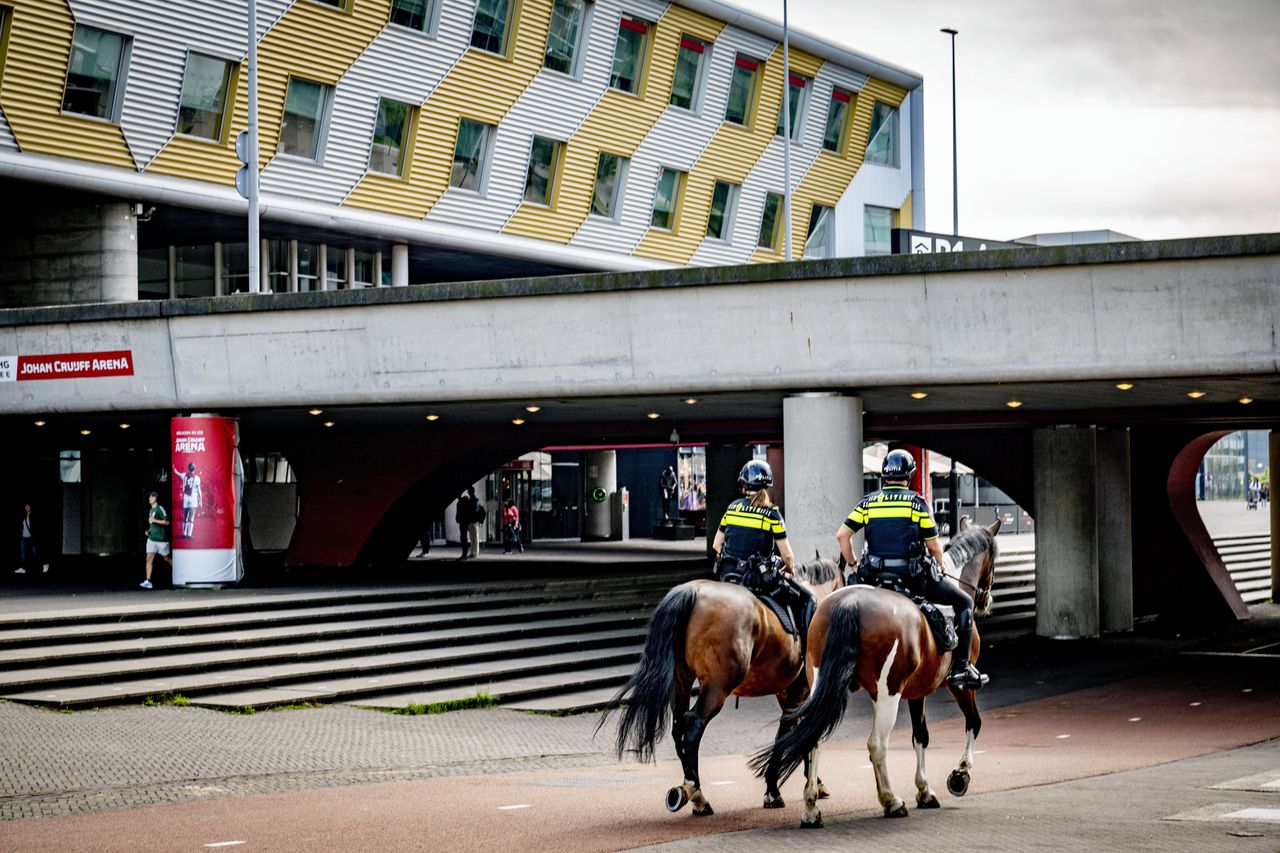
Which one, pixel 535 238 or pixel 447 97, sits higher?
pixel 447 97

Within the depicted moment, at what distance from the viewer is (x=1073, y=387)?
789 inches

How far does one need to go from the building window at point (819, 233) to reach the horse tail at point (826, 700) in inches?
1618

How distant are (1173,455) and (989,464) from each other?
11.5 ft

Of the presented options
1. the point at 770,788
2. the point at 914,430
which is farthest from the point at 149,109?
the point at 770,788

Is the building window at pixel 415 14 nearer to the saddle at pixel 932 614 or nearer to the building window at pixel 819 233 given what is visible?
the building window at pixel 819 233

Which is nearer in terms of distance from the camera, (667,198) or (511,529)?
(511,529)

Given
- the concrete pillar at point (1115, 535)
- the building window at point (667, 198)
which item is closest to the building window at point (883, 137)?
the building window at point (667, 198)

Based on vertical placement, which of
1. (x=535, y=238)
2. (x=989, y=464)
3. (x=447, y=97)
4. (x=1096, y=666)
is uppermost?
(x=447, y=97)

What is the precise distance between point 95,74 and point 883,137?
28.5 meters

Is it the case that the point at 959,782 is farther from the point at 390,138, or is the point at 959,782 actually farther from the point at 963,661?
the point at 390,138

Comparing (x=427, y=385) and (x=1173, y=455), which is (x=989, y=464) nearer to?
(x=1173, y=455)

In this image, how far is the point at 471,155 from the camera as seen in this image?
130 ft

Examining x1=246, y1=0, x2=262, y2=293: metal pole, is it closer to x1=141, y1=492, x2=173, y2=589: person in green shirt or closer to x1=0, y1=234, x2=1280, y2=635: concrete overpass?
x1=0, y1=234, x2=1280, y2=635: concrete overpass

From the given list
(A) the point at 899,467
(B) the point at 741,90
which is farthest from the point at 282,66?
(A) the point at 899,467
